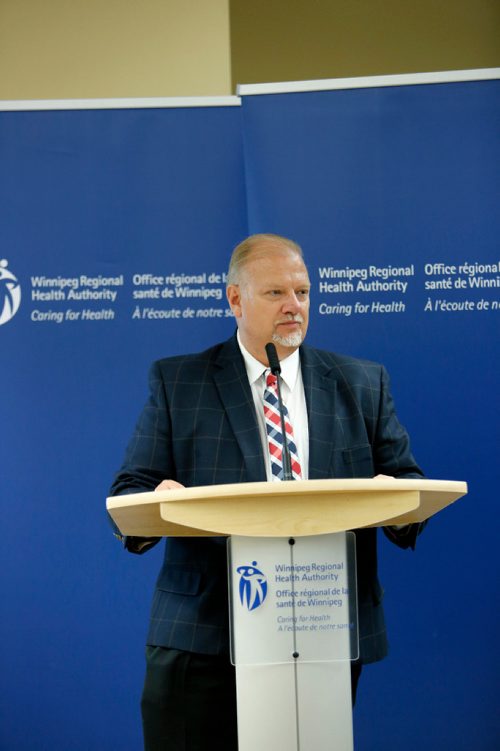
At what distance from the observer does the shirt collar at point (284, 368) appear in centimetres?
278

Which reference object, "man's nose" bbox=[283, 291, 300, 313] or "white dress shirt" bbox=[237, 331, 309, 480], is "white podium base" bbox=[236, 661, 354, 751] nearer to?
"white dress shirt" bbox=[237, 331, 309, 480]

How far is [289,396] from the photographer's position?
9.03 feet

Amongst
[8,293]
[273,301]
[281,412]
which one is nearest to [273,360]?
[281,412]

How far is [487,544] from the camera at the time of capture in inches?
152

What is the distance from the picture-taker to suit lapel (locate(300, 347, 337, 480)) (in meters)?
2.60

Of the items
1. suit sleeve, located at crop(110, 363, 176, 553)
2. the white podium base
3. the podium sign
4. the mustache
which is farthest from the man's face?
the white podium base

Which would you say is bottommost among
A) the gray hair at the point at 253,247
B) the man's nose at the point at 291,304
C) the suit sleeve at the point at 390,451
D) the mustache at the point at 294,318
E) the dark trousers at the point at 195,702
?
the dark trousers at the point at 195,702

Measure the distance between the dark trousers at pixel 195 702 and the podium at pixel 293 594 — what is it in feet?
1.97

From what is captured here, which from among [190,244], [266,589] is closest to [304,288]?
[266,589]

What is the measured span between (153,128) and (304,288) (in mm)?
1648

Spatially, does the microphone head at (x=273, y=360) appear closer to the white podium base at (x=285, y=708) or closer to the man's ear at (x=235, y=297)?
the man's ear at (x=235, y=297)

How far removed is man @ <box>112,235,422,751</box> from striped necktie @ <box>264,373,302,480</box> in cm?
3

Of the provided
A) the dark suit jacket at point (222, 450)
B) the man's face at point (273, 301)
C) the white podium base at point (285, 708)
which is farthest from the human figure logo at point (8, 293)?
the white podium base at point (285, 708)

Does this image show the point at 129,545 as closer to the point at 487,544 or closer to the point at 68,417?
the point at 68,417
